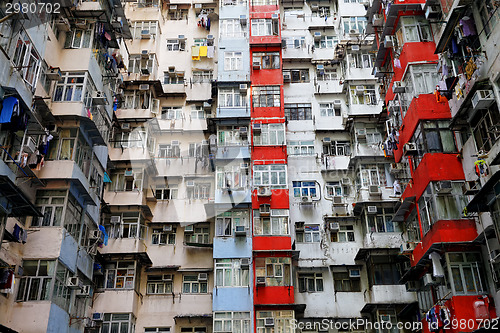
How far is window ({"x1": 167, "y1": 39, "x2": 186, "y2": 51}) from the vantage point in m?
28.8

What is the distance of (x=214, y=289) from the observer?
21766mm

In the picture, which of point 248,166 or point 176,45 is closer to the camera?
point 248,166

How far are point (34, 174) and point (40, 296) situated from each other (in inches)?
161

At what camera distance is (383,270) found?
22.6 meters

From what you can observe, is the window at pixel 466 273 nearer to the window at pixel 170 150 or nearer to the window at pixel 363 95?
the window at pixel 363 95

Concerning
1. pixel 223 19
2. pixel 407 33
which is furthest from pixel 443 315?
pixel 223 19

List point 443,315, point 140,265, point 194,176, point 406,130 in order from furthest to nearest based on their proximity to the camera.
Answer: point 194,176
point 140,265
point 406,130
point 443,315

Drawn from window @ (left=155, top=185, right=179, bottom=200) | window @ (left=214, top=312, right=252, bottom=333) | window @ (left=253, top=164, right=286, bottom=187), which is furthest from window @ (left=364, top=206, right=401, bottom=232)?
window @ (left=155, top=185, right=179, bottom=200)

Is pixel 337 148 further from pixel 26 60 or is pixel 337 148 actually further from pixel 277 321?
pixel 26 60

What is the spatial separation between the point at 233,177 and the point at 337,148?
5.88m

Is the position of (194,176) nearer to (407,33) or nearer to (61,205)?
(61,205)

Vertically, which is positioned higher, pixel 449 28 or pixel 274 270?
pixel 449 28

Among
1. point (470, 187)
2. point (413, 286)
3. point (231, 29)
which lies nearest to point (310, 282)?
point (413, 286)

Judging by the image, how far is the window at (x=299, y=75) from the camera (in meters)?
27.9
